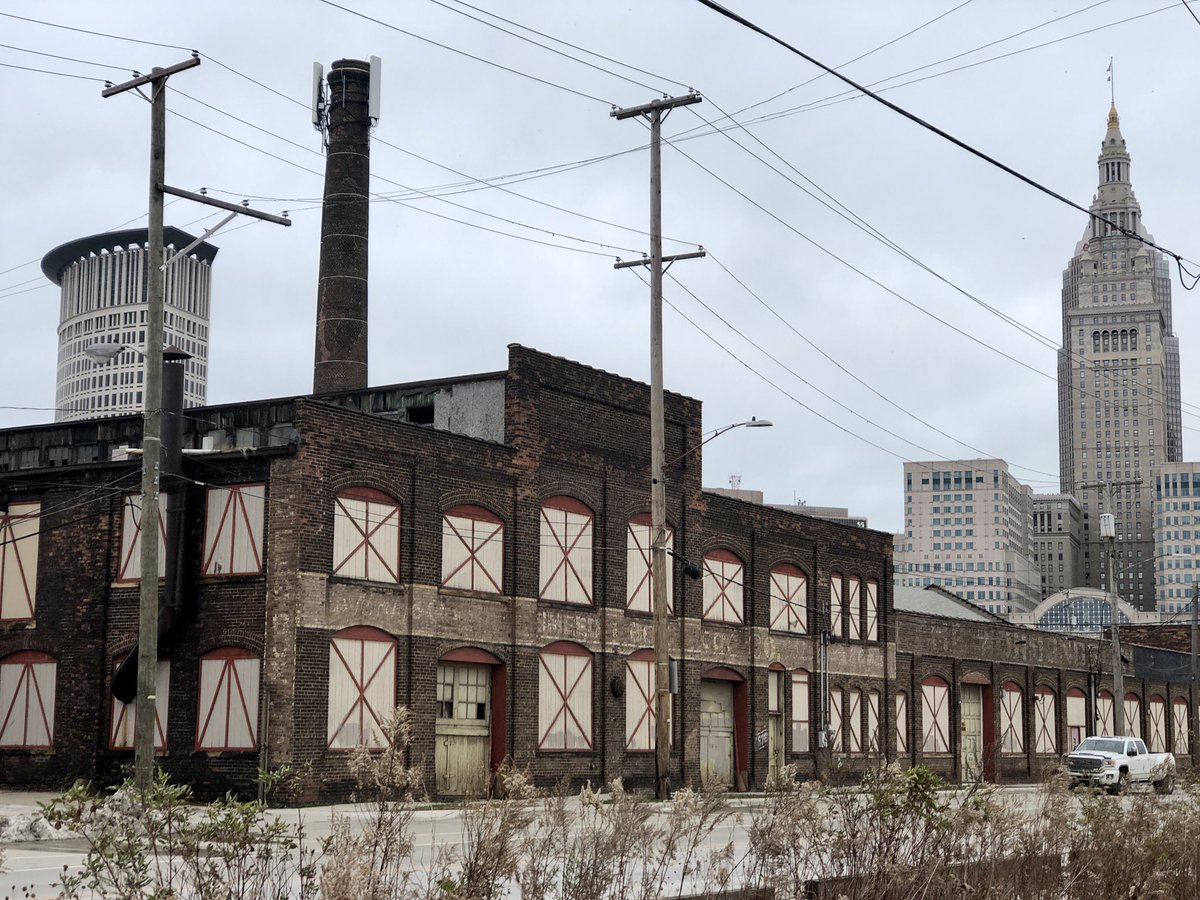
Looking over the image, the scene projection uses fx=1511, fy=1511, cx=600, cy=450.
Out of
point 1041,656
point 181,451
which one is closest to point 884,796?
point 181,451

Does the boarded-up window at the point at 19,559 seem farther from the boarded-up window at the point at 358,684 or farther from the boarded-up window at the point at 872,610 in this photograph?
the boarded-up window at the point at 872,610

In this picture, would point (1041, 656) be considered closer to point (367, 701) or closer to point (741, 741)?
point (741, 741)

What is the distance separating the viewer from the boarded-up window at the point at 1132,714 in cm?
6881

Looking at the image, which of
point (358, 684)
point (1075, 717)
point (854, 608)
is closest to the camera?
point (358, 684)

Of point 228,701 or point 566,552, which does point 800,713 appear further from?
point 228,701

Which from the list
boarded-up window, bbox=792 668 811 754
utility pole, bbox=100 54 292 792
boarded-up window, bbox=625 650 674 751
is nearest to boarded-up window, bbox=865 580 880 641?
boarded-up window, bbox=792 668 811 754

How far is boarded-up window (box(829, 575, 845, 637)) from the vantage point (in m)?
48.8

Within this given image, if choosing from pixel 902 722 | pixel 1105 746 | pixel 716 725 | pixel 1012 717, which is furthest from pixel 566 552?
pixel 1012 717

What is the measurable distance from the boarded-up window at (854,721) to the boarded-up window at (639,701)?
1111 centimetres

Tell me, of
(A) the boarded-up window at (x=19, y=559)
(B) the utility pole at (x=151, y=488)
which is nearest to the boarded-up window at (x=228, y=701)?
(A) the boarded-up window at (x=19, y=559)

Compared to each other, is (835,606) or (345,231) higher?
(345,231)

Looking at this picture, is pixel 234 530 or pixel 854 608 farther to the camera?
pixel 854 608

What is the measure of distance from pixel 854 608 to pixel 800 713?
17.5 ft

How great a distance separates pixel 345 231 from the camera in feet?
166
